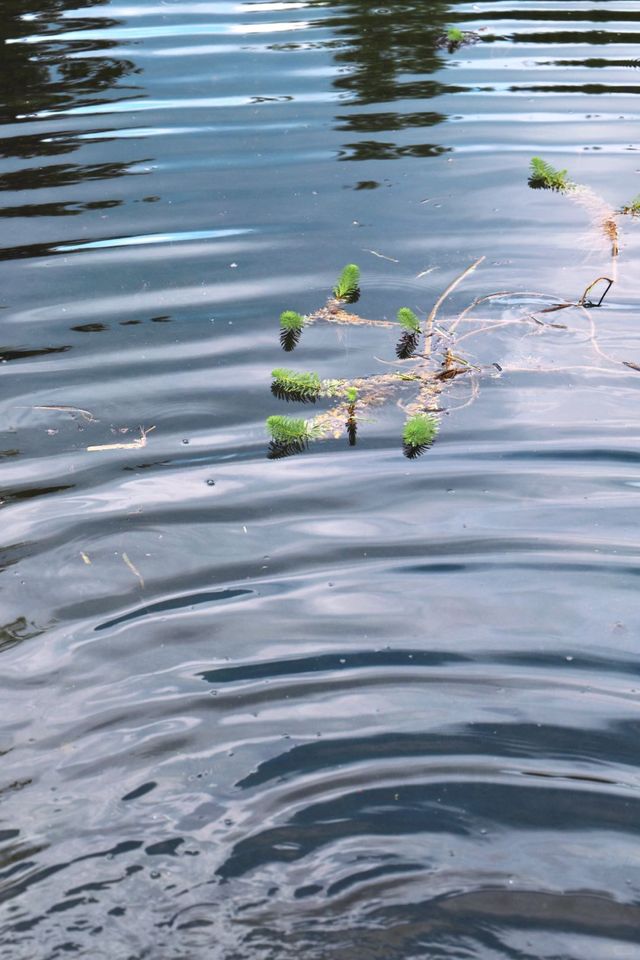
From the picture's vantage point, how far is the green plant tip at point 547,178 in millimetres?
4121

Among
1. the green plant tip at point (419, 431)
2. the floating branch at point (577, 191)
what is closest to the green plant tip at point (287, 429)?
the green plant tip at point (419, 431)

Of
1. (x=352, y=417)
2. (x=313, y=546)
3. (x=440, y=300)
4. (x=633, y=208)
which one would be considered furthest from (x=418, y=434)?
(x=633, y=208)

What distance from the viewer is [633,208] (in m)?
4.02

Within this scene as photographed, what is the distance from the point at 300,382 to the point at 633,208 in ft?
5.76

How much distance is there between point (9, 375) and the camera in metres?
3.22

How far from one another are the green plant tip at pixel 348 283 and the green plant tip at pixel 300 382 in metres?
0.46

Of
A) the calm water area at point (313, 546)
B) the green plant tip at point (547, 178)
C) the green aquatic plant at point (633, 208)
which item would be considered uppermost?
the green plant tip at point (547, 178)

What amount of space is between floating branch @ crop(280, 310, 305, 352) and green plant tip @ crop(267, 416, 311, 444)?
43cm

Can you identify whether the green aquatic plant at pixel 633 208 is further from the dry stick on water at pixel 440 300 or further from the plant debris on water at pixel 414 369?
the dry stick on water at pixel 440 300

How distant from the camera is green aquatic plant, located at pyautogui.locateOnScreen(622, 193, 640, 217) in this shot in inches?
157

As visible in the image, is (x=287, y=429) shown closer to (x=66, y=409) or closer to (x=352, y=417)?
(x=352, y=417)

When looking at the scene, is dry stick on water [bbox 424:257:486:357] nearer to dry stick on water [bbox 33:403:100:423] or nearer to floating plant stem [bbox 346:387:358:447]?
floating plant stem [bbox 346:387:358:447]

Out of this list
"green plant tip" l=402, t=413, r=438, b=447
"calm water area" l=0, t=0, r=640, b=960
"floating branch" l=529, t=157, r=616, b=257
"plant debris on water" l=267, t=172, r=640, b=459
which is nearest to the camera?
"calm water area" l=0, t=0, r=640, b=960

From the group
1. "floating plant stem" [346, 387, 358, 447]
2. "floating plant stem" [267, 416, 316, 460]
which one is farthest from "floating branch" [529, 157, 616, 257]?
"floating plant stem" [267, 416, 316, 460]
